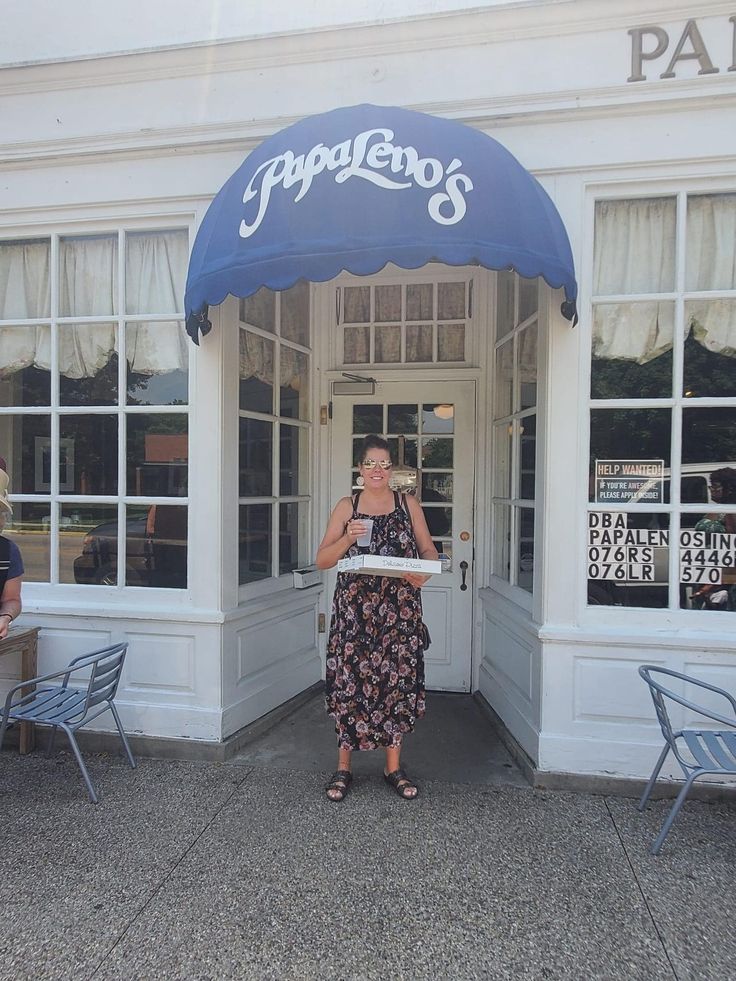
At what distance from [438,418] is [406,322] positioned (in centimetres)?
76

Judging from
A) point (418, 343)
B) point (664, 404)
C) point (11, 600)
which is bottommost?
point (11, 600)

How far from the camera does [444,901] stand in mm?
2518

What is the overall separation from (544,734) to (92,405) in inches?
129

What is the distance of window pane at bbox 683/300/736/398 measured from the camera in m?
3.38

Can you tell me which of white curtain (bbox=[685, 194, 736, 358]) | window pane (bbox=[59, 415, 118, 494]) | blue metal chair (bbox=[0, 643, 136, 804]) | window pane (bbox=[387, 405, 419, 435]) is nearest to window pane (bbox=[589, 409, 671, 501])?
white curtain (bbox=[685, 194, 736, 358])

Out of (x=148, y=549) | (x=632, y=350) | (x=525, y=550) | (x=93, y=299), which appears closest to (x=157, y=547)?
(x=148, y=549)

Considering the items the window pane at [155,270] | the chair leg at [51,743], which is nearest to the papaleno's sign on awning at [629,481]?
the window pane at [155,270]

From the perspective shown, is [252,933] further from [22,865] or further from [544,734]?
[544,734]

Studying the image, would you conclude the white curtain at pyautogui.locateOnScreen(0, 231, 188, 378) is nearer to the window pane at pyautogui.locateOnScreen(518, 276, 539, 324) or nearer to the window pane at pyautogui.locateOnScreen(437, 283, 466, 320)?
the window pane at pyautogui.locateOnScreen(437, 283, 466, 320)

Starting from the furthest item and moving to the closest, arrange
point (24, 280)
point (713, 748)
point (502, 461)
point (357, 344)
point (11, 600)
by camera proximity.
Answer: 1. point (357, 344)
2. point (502, 461)
3. point (24, 280)
4. point (11, 600)
5. point (713, 748)

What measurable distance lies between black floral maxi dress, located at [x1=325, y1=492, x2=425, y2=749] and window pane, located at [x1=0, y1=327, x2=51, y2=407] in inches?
89.4

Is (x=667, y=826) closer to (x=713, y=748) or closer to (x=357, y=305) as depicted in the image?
(x=713, y=748)

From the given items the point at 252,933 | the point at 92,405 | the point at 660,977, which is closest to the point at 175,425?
the point at 92,405

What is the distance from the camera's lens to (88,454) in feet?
13.2
